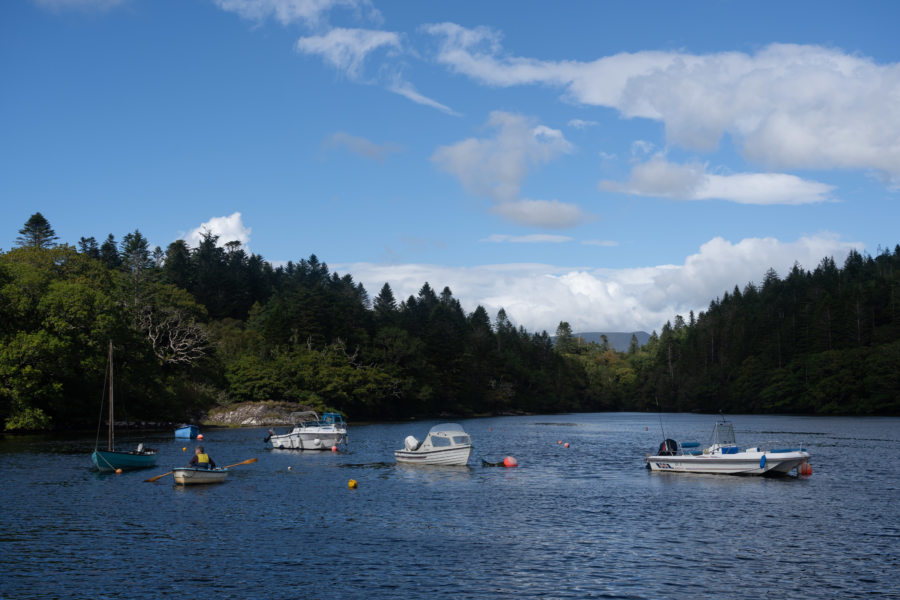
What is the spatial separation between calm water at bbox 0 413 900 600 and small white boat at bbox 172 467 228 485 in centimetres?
86

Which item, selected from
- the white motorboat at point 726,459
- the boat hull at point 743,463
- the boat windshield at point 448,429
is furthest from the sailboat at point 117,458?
the boat hull at point 743,463

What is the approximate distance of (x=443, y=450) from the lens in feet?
207

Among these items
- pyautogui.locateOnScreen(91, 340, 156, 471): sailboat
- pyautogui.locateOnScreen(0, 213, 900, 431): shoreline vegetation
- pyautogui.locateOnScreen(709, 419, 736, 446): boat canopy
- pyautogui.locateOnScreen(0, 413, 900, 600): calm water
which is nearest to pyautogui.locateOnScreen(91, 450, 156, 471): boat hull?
pyautogui.locateOnScreen(91, 340, 156, 471): sailboat

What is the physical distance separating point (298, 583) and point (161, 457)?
4888 cm

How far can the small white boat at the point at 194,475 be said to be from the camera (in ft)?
162

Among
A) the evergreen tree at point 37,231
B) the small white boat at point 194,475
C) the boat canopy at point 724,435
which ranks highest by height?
the evergreen tree at point 37,231

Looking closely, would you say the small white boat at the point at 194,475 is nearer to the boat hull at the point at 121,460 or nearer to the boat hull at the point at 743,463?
the boat hull at the point at 121,460

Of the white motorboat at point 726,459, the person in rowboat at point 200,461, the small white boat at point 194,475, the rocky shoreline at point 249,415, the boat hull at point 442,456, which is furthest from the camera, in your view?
the rocky shoreline at point 249,415

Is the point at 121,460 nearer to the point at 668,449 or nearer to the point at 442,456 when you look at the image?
the point at 442,456

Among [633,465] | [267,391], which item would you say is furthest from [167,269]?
[633,465]

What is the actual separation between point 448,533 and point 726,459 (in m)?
28.9

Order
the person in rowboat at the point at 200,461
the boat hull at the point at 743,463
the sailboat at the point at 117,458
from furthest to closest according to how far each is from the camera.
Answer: the sailboat at the point at 117,458
the boat hull at the point at 743,463
the person in rowboat at the point at 200,461

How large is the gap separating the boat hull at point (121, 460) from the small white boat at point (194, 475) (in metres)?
8.99

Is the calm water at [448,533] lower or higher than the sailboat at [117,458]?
lower
